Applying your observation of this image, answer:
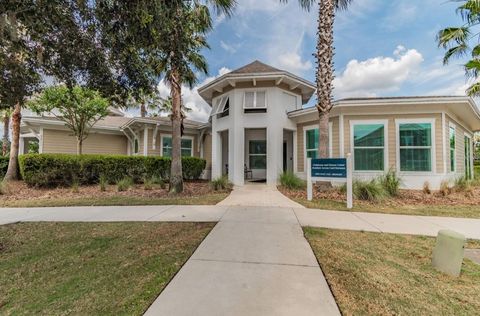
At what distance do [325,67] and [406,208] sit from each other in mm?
6234

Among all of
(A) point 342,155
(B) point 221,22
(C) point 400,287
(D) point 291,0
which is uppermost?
(D) point 291,0

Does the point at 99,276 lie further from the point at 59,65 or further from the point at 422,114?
the point at 422,114

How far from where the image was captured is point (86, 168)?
1207 centimetres

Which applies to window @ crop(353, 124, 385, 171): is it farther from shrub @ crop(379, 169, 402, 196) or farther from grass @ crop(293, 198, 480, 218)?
grass @ crop(293, 198, 480, 218)

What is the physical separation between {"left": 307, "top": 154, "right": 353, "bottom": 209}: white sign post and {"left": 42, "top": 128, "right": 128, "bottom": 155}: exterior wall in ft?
51.5

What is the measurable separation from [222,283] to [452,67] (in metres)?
15.2

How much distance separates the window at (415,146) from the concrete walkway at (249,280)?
29.4 feet

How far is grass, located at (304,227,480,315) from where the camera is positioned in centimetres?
246

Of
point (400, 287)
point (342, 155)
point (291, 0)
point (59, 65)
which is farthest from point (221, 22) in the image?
point (400, 287)

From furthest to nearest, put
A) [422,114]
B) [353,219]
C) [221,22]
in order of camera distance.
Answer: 1. [422,114]
2. [221,22]
3. [353,219]

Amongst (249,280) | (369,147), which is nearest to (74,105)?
(249,280)

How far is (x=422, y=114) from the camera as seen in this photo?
1063 cm

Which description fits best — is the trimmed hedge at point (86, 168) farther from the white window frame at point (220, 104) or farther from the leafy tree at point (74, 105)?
the white window frame at point (220, 104)

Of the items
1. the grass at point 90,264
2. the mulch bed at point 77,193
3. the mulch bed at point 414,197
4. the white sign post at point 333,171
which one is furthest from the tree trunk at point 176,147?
the white sign post at point 333,171
